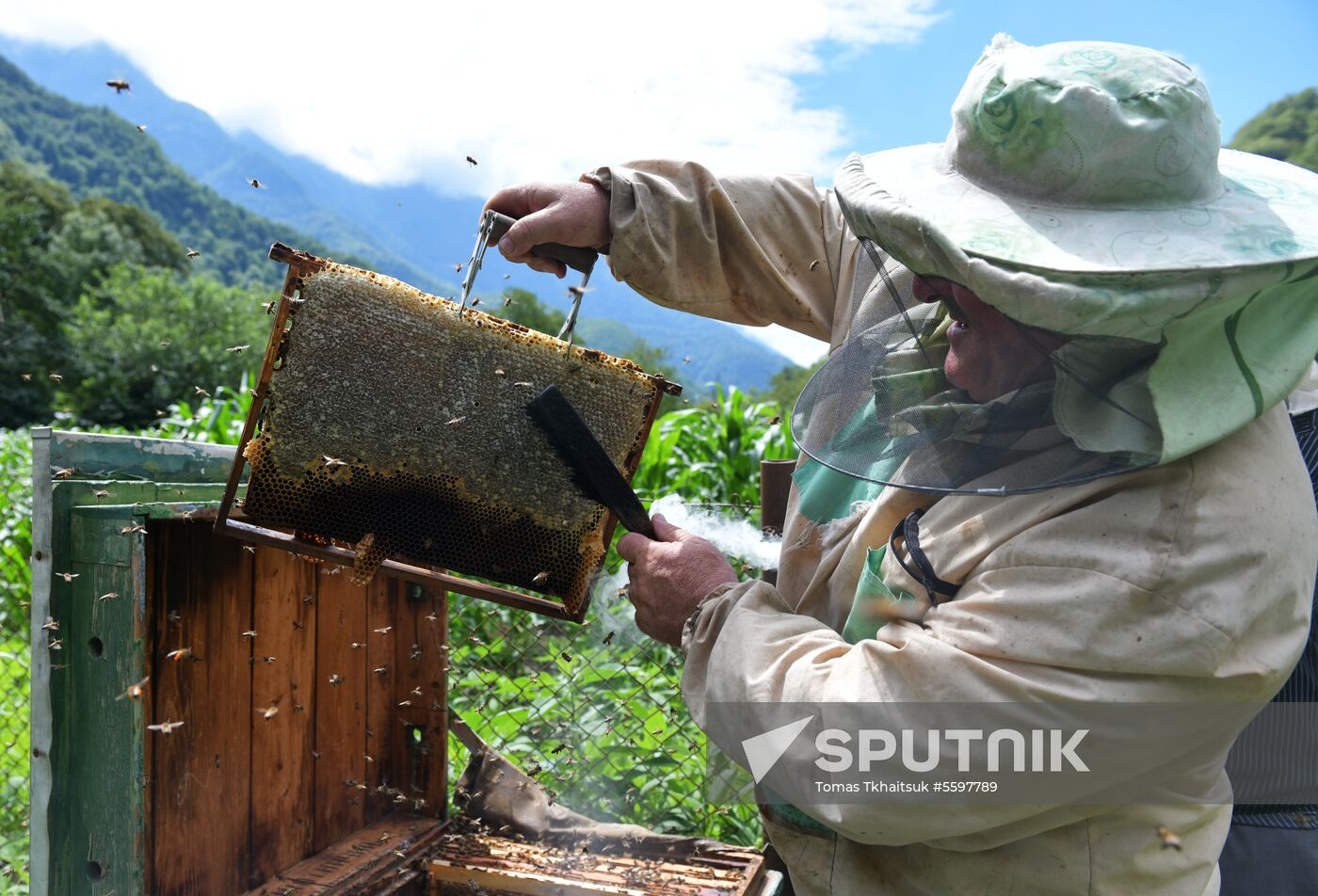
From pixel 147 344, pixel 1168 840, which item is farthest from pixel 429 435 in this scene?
pixel 147 344

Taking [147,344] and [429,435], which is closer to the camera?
[429,435]

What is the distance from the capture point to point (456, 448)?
211 centimetres

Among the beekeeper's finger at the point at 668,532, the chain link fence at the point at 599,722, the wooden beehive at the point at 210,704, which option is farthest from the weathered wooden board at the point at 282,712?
the beekeeper's finger at the point at 668,532

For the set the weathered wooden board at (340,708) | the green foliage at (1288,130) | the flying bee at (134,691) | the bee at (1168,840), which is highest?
the green foliage at (1288,130)

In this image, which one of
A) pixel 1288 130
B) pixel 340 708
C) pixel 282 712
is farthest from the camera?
pixel 1288 130

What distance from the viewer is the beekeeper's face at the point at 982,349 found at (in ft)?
4.93

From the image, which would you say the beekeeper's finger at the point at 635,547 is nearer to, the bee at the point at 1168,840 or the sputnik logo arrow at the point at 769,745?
the sputnik logo arrow at the point at 769,745

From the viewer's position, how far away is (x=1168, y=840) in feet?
4.70

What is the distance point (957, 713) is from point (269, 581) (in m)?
1.82

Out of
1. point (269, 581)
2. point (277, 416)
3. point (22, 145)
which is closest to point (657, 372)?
point (277, 416)

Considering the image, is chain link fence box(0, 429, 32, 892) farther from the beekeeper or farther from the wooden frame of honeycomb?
the beekeeper

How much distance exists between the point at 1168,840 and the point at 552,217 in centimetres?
169

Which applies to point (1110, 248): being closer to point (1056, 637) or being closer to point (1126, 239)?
point (1126, 239)

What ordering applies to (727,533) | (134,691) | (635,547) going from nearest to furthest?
(134,691), (635,547), (727,533)
